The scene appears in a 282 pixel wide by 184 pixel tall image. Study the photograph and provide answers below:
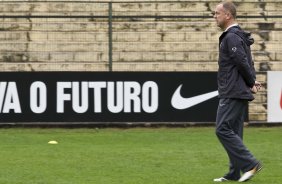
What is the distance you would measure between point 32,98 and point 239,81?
9.93 metres

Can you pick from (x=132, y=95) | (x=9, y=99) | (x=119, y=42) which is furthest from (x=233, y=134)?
(x=119, y=42)

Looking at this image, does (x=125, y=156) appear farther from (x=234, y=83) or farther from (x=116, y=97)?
(x=116, y=97)

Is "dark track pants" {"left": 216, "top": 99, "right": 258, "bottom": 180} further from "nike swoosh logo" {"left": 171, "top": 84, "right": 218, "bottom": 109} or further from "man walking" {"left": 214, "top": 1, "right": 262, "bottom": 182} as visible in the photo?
"nike swoosh logo" {"left": 171, "top": 84, "right": 218, "bottom": 109}

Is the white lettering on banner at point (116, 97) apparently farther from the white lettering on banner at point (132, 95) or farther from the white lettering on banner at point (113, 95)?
the white lettering on banner at point (132, 95)

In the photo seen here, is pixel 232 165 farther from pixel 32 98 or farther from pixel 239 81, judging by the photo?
pixel 32 98

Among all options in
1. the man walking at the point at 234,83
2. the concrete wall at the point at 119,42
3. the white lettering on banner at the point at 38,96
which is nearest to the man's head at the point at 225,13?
the man walking at the point at 234,83

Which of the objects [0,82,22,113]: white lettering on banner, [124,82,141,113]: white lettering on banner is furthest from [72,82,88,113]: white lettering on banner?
[0,82,22,113]: white lettering on banner

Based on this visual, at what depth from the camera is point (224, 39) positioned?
30.3 feet

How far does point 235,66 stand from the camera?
921 cm

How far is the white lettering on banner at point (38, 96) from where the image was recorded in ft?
60.8

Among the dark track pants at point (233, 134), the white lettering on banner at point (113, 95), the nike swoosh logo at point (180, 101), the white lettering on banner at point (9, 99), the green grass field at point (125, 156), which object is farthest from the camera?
the nike swoosh logo at point (180, 101)

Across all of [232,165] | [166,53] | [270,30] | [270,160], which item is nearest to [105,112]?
[166,53]

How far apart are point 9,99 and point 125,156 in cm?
641

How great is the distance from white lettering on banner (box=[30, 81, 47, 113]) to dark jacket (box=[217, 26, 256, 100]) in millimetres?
9692
